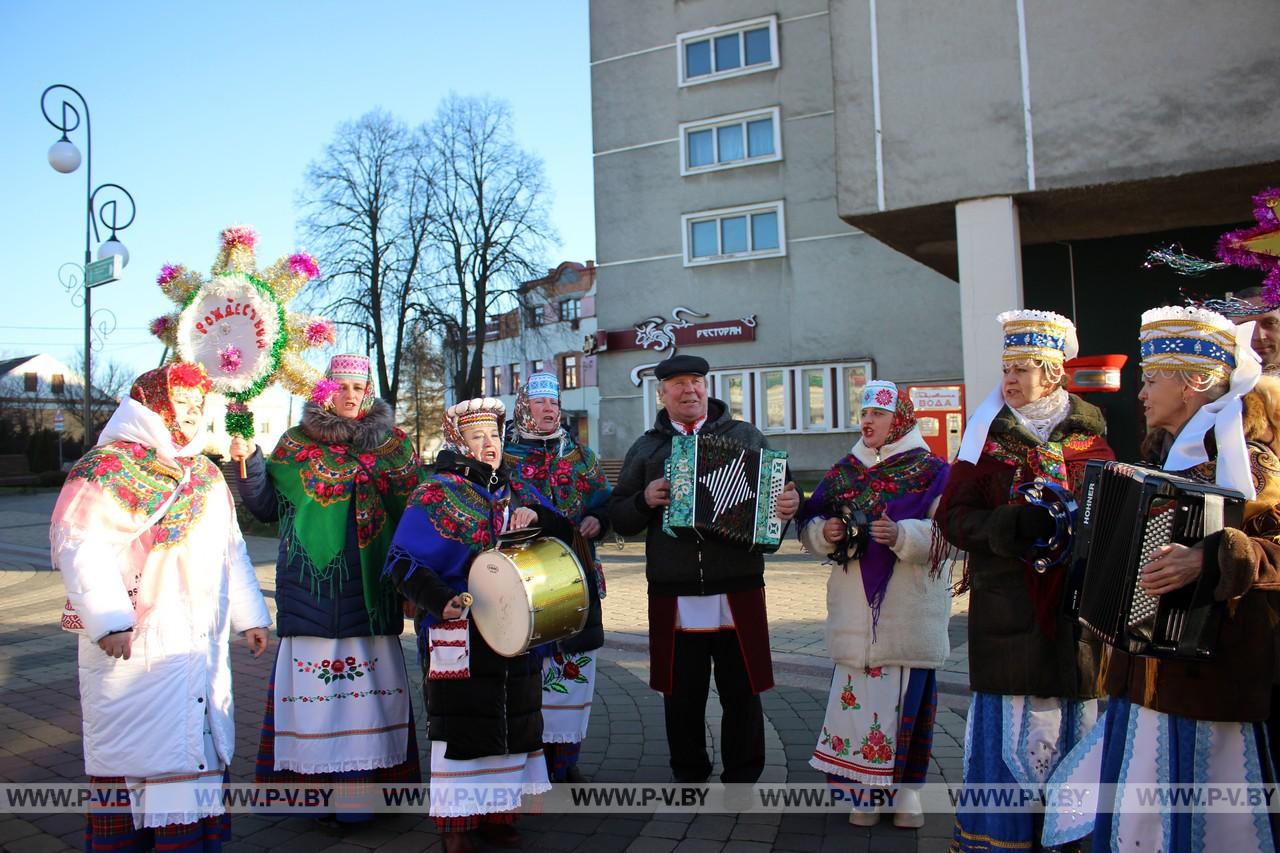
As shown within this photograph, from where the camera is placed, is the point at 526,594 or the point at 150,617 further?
the point at 526,594

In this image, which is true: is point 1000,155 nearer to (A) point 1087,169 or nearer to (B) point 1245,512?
(A) point 1087,169

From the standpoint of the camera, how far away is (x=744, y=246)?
24.2 m

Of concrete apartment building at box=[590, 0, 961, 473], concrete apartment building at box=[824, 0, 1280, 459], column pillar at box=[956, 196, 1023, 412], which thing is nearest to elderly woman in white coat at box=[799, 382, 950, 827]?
column pillar at box=[956, 196, 1023, 412]

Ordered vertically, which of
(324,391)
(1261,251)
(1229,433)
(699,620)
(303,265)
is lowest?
(699,620)

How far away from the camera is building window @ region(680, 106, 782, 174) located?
23875 mm

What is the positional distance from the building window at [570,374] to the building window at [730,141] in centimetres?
2224

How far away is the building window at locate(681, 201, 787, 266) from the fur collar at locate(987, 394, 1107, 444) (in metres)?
20.6

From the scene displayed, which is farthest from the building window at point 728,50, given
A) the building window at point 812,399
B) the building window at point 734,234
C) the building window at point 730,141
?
the building window at point 812,399

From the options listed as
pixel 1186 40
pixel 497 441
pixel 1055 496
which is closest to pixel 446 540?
pixel 497 441

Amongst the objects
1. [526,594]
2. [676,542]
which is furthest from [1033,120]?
[526,594]

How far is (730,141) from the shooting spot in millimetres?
24438

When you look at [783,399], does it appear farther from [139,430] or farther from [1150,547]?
[1150,547]

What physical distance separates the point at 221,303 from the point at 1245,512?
4.17 m

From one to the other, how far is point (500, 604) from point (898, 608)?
1.86 meters
